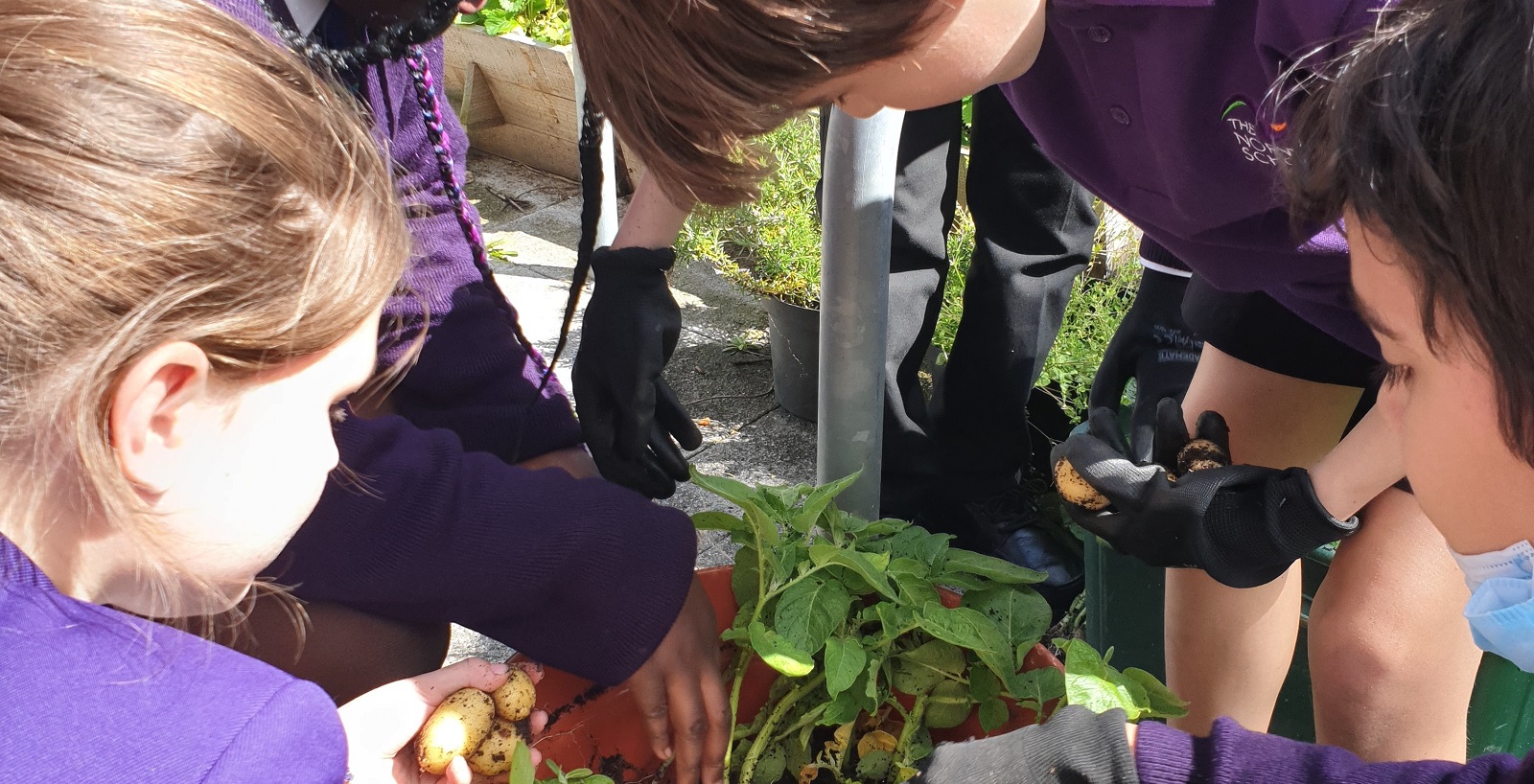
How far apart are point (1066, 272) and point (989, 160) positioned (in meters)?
0.24

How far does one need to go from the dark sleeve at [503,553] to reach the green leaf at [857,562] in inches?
5.0

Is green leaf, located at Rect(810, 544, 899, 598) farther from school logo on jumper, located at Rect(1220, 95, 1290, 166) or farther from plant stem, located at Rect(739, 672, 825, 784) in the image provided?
school logo on jumper, located at Rect(1220, 95, 1290, 166)

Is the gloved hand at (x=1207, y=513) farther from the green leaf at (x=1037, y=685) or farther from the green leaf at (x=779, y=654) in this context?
the green leaf at (x=779, y=654)

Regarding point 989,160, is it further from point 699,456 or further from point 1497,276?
point 1497,276

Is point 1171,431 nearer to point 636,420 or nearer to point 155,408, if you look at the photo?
point 636,420

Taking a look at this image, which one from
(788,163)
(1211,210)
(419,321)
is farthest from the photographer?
(788,163)

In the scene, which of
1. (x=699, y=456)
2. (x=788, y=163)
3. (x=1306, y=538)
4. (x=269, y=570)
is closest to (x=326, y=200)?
(x=269, y=570)

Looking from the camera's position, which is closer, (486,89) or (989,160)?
(989,160)

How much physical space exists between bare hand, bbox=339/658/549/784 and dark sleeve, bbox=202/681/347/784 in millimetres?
151

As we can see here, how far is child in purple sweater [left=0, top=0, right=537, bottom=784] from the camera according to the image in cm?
63

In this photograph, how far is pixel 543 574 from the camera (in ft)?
3.42

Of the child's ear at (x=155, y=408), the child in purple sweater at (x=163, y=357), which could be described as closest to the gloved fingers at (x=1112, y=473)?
the child in purple sweater at (x=163, y=357)

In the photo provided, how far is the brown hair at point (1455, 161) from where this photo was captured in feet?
2.07

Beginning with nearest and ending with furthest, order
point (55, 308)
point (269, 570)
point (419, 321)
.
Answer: point (55, 308) → point (269, 570) → point (419, 321)
